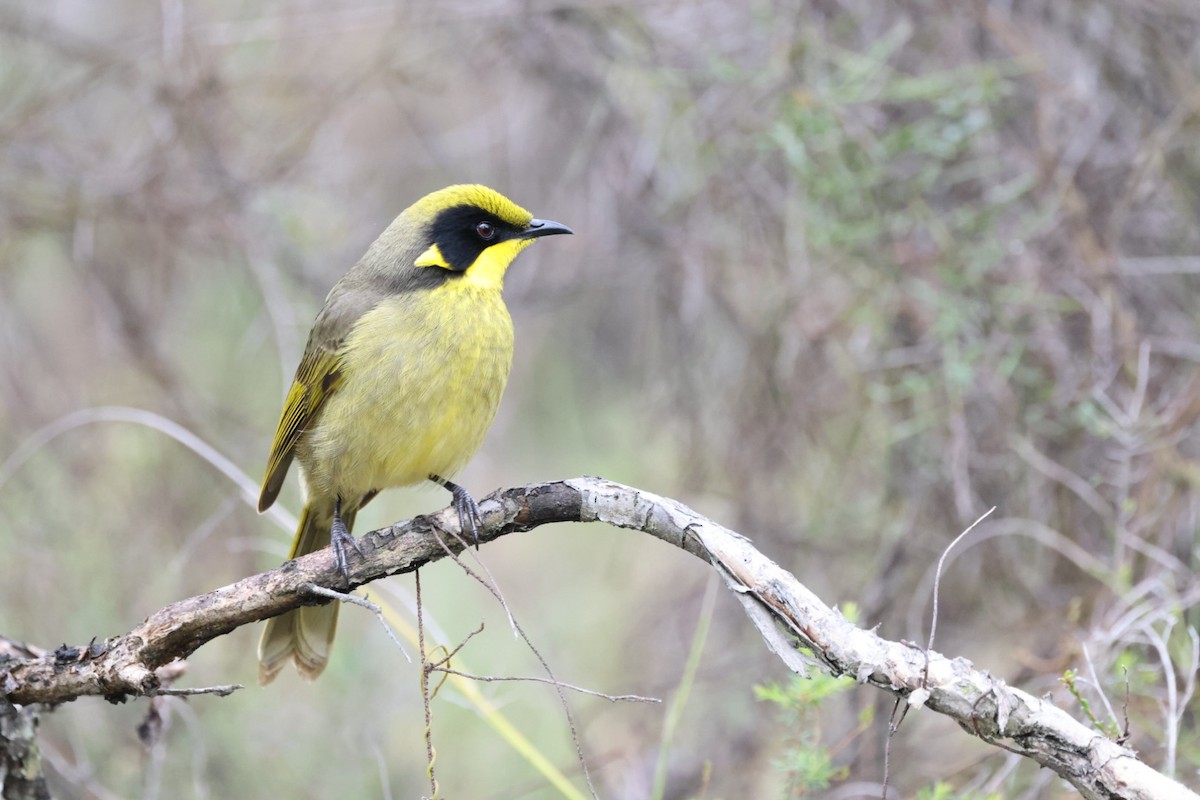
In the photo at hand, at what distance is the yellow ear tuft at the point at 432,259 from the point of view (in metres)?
4.18

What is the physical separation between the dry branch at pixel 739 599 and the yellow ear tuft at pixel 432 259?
112cm

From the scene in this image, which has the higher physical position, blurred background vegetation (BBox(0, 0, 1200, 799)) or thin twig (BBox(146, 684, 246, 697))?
blurred background vegetation (BBox(0, 0, 1200, 799))

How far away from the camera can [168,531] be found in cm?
593

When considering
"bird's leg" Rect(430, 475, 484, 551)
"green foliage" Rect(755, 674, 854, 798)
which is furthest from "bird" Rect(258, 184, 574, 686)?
"green foliage" Rect(755, 674, 854, 798)

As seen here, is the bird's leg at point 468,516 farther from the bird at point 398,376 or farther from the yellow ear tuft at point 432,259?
the yellow ear tuft at point 432,259

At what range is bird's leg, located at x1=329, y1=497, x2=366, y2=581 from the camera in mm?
3109

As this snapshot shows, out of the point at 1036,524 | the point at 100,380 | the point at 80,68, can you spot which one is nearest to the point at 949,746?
the point at 1036,524

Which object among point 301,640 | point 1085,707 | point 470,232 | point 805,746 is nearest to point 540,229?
point 470,232

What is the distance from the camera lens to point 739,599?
2.58 metres

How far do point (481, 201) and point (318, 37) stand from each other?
2.59 metres

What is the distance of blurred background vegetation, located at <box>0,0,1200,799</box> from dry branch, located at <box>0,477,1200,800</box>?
3.22 feet

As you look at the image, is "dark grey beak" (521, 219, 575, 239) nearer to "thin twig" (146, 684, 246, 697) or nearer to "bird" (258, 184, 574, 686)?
"bird" (258, 184, 574, 686)

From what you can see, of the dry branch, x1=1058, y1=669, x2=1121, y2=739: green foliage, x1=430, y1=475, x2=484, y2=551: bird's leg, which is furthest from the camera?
x1=430, y1=475, x2=484, y2=551: bird's leg

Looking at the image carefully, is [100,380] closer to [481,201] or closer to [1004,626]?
[481,201]
